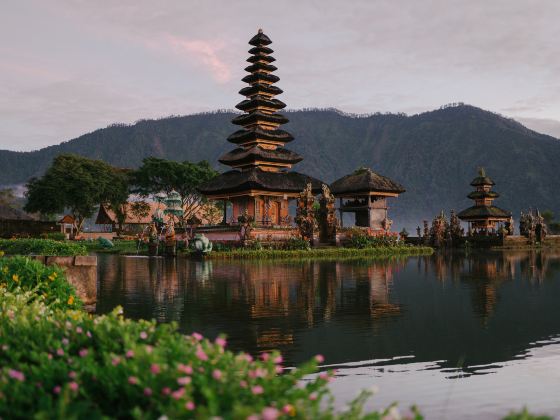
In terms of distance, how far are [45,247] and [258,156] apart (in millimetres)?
32488

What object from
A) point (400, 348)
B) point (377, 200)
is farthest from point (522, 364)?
point (377, 200)

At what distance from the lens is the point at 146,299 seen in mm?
13531

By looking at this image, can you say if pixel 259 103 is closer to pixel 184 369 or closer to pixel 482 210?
pixel 482 210

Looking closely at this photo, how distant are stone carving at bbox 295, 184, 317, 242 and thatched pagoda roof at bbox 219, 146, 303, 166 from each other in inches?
393

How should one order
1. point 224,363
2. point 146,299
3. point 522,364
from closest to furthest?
point 224,363
point 522,364
point 146,299

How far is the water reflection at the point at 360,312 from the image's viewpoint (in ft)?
26.6

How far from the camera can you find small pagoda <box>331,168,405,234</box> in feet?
168

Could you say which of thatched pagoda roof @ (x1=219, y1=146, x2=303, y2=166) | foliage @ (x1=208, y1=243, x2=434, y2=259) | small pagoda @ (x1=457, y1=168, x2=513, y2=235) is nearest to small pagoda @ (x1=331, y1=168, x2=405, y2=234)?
thatched pagoda roof @ (x1=219, y1=146, x2=303, y2=166)

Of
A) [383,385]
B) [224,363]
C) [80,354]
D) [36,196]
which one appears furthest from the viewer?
[36,196]

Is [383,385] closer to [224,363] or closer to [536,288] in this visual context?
[224,363]

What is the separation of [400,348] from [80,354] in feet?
17.9

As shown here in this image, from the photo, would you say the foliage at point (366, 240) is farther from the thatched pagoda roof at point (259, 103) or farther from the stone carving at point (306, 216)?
the thatched pagoda roof at point (259, 103)

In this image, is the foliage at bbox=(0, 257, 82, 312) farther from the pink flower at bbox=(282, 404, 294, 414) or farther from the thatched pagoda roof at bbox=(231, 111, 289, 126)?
the thatched pagoda roof at bbox=(231, 111, 289, 126)

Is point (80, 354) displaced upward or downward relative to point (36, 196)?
downward
